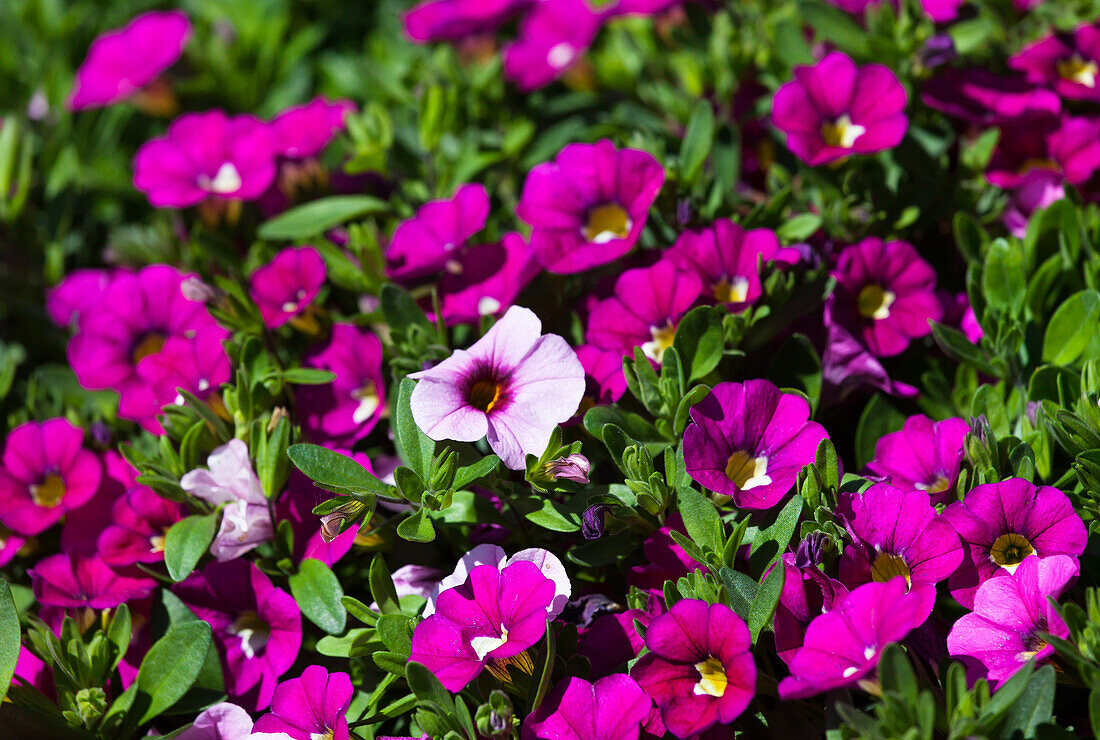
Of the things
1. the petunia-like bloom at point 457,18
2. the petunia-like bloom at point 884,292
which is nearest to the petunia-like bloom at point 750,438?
the petunia-like bloom at point 884,292

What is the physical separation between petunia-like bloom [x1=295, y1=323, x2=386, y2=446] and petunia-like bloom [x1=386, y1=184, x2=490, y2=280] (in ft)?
0.47

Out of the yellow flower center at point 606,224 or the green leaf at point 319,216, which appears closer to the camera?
the yellow flower center at point 606,224

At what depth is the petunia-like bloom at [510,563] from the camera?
4.05ft

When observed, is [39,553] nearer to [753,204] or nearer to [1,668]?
[1,668]

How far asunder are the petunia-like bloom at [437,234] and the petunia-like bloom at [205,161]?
17.5 inches

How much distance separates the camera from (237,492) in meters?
1.45

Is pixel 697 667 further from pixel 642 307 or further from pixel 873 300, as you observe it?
pixel 873 300

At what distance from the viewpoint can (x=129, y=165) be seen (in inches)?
103

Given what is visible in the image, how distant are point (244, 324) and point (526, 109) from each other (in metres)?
0.98

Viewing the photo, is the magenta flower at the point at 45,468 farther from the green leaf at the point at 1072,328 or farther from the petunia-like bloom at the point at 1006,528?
the green leaf at the point at 1072,328

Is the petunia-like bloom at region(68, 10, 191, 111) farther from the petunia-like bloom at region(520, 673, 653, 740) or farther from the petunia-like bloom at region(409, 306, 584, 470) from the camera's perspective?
the petunia-like bloom at region(520, 673, 653, 740)

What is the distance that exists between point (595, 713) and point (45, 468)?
3.57 feet

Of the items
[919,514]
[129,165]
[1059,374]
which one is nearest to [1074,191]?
[1059,374]

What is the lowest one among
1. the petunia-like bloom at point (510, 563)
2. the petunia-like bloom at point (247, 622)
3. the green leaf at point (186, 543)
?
the petunia-like bloom at point (247, 622)
